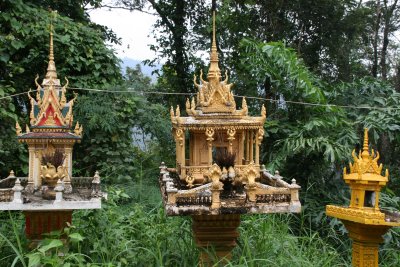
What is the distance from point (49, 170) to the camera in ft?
24.0

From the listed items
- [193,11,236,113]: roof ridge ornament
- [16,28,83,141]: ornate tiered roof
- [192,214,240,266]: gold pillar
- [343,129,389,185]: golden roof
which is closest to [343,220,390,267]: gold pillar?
[343,129,389,185]: golden roof

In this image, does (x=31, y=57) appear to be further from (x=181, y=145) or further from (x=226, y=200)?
(x=226, y=200)

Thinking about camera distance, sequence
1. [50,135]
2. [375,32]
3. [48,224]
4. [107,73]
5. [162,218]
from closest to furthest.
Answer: [48,224], [50,135], [162,218], [107,73], [375,32]

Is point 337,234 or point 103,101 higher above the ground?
point 103,101

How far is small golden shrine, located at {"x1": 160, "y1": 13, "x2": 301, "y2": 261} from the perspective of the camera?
6453mm

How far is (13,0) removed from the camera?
1157cm

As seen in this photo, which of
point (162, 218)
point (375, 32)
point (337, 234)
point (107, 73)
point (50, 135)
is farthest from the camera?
point (375, 32)

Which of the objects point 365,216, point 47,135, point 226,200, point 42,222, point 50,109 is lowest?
point 42,222

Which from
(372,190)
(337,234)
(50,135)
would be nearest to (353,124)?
(337,234)

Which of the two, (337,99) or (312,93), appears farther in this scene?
(337,99)

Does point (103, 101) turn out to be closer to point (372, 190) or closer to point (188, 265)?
point (188, 265)

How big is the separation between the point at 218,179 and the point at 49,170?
2.65 metres

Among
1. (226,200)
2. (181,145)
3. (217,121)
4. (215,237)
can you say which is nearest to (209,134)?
(217,121)

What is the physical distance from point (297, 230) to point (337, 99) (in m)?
3.63
